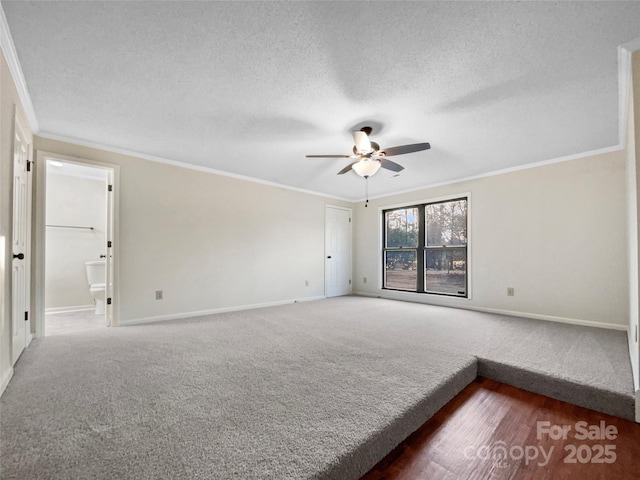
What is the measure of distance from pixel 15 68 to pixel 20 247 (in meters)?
1.50

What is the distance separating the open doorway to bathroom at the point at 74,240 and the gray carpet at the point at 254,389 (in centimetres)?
200

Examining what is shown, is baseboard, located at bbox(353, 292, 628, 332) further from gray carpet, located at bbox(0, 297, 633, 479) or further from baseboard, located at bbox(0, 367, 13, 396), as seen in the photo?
baseboard, located at bbox(0, 367, 13, 396)

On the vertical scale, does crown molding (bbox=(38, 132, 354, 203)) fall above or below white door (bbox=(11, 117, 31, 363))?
above

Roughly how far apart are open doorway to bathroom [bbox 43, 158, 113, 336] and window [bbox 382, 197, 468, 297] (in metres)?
5.07

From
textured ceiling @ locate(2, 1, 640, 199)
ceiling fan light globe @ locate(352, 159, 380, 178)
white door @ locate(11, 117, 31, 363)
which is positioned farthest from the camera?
ceiling fan light globe @ locate(352, 159, 380, 178)

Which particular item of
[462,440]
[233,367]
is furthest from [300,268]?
[462,440]

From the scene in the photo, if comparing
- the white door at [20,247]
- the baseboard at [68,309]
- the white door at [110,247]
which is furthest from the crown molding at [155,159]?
the baseboard at [68,309]

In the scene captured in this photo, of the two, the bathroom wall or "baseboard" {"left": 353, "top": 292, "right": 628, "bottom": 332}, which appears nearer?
"baseboard" {"left": 353, "top": 292, "right": 628, "bottom": 332}

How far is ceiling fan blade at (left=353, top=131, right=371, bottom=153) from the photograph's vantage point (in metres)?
2.58

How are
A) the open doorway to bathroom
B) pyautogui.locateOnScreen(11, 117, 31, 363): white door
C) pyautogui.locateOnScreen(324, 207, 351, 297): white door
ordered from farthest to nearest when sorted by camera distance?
1. pyautogui.locateOnScreen(324, 207, 351, 297): white door
2. the open doorway to bathroom
3. pyautogui.locateOnScreen(11, 117, 31, 363): white door

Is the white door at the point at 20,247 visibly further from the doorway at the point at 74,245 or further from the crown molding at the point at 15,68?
the doorway at the point at 74,245

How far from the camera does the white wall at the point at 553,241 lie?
3197 mm

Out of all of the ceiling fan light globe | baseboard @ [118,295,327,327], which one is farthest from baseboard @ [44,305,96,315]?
the ceiling fan light globe

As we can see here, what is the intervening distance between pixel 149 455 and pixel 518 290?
14.7ft
